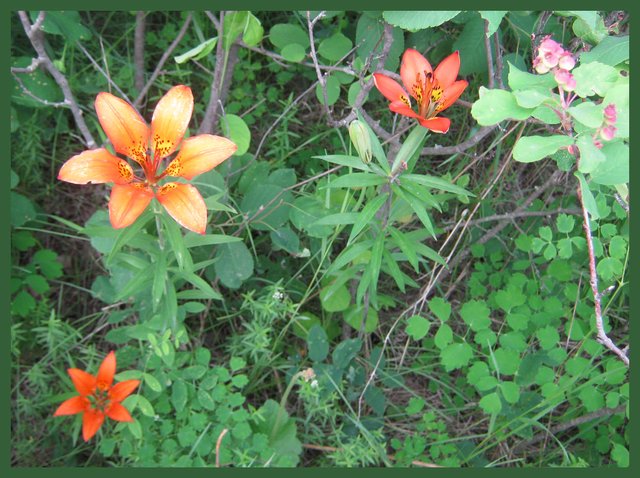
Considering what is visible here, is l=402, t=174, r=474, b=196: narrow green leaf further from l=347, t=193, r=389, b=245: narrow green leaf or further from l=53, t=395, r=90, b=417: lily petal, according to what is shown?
l=53, t=395, r=90, b=417: lily petal

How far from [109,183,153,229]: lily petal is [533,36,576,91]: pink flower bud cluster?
33.5 inches

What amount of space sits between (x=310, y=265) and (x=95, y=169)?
917 mm

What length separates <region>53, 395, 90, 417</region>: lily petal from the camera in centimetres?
169

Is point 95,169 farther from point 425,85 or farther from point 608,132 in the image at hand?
point 608,132

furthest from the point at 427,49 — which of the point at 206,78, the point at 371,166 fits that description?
the point at 206,78

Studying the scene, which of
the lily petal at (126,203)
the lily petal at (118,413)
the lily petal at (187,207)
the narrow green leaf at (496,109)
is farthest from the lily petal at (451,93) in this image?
the lily petal at (118,413)

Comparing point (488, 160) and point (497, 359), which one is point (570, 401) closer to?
point (497, 359)

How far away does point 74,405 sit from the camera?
1716 mm

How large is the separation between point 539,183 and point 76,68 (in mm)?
1675

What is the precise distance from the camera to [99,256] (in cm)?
214

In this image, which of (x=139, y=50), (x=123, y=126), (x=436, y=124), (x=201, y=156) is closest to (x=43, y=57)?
(x=139, y=50)

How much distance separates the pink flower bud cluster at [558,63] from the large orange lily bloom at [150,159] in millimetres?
667

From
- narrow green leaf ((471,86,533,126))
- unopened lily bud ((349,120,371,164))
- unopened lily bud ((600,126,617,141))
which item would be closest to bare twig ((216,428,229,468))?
unopened lily bud ((349,120,371,164))

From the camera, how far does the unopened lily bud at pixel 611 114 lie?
44.6 inches
